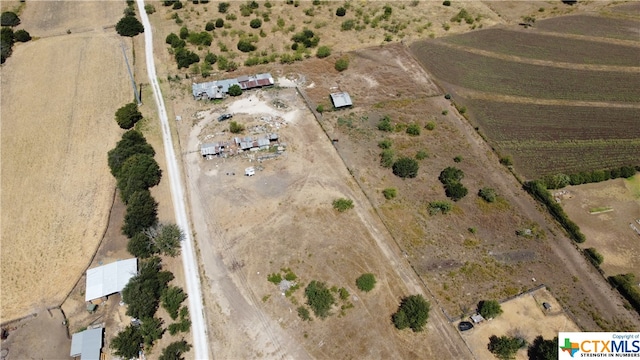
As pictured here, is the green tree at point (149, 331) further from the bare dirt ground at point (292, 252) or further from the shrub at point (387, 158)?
the shrub at point (387, 158)

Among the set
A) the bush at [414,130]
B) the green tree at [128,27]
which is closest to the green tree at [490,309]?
the bush at [414,130]

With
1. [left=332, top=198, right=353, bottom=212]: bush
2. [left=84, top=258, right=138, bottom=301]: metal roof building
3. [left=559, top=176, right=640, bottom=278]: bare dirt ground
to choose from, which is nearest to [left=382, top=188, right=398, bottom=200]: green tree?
[left=332, top=198, right=353, bottom=212]: bush

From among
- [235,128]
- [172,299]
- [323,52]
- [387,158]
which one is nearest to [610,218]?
[387,158]

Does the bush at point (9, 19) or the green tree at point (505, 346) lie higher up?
the bush at point (9, 19)

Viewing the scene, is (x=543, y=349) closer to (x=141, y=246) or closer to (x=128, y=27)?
(x=141, y=246)

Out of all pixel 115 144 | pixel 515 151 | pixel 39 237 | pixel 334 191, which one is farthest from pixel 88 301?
pixel 515 151

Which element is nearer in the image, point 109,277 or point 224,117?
point 109,277

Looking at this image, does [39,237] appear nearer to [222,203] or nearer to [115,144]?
[115,144]
